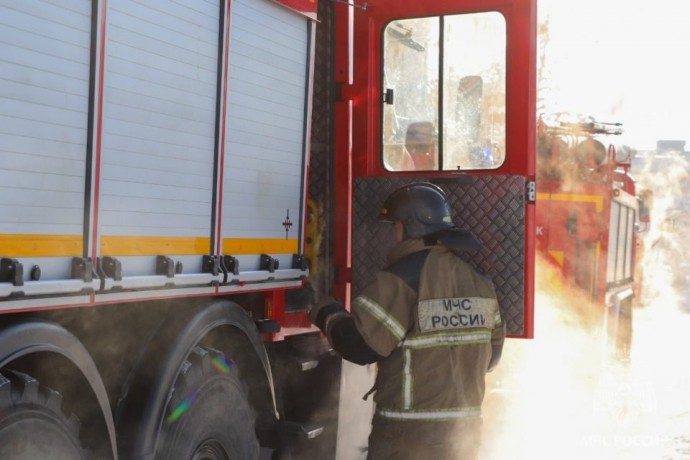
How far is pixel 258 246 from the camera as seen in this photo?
14.8 ft

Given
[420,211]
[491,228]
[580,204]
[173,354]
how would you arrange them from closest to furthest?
[173,354] → [420,211] → [491,228] → [580,204]

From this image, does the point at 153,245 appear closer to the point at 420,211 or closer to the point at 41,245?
the point at 41,245

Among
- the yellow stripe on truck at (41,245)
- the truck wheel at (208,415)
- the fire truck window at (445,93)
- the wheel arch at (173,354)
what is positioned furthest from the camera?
the fire truck window at (445,93)

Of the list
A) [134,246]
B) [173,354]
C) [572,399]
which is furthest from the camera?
[572,399]

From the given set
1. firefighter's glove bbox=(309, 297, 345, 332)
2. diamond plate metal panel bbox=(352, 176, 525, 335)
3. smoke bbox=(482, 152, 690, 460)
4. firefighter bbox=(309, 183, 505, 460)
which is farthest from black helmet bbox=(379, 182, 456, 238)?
smoke bbox=(482, 152, 690, 460)

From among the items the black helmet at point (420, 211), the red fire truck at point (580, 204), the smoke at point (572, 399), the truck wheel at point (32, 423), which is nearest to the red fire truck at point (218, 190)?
the truck wheel at point (32, 423)

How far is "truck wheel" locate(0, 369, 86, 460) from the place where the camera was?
2975 mm

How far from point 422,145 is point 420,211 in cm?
114

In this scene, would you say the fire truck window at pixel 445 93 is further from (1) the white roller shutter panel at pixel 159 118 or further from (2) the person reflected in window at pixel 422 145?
(1) the white roller shutter panel at pixel 159 118

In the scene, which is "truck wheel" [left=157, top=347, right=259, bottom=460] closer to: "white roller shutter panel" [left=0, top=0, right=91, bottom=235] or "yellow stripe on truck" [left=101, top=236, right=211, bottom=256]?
"yellow stripe on truck" [left=101, top=236, right=211, bottom=256]

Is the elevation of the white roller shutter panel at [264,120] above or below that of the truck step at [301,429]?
above

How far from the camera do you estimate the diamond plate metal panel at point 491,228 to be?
17.0 ft

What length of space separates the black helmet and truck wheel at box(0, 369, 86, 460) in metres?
1.72

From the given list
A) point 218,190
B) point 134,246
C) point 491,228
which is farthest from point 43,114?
point 491,228
